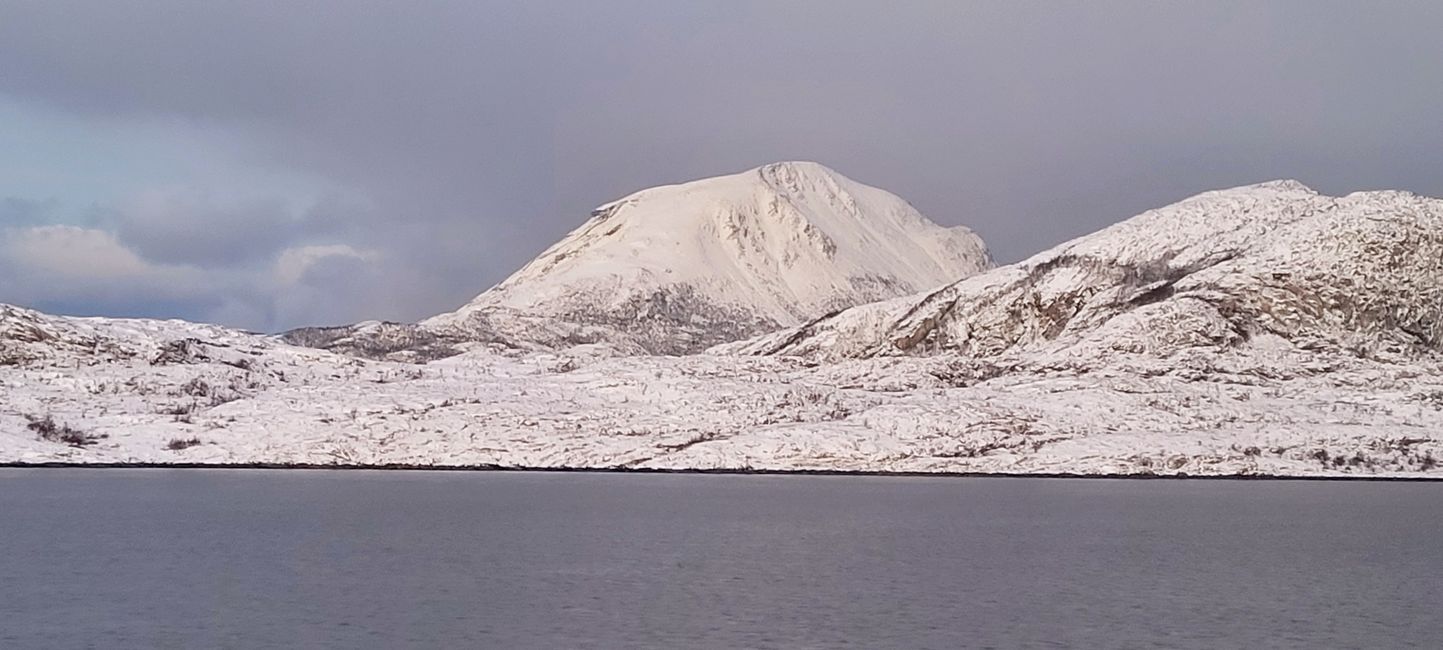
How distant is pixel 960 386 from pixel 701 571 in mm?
98215

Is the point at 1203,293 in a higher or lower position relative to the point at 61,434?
higher

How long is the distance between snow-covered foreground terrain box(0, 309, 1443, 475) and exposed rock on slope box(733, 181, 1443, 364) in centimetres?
900

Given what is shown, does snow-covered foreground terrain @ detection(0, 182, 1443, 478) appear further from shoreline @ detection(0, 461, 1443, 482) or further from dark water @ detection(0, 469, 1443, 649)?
dark water @ detection(0, 469, 1443, 649)

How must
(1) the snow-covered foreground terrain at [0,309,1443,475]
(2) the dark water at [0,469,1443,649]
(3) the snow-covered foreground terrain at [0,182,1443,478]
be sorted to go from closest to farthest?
(2) the dark water at [0,469,1443,649], (1) the snow-covered foreground terrain at [0,309,1443,475], (3) the snow-covered foreground terrain at [0,182,1443,478]

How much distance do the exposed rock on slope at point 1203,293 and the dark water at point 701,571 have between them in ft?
221

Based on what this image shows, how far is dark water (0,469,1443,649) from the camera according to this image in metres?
39.3

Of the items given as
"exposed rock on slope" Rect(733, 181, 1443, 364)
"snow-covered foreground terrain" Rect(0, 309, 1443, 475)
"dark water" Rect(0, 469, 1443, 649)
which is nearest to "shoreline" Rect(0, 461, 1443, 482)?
"snow-covered foreground terrain" Rect(0, 309, 1443, 475)

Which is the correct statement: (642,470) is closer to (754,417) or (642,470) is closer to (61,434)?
(754,417)

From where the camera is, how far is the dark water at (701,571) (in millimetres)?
39281

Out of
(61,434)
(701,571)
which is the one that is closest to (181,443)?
(61,434)

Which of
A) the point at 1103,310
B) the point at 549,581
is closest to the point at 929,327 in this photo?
the point at 1103,310

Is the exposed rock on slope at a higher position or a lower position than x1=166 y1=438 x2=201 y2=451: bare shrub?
higher

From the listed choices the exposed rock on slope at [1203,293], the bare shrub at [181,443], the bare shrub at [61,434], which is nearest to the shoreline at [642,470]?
the bare shrub at [181,443]

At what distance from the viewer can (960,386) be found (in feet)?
485
